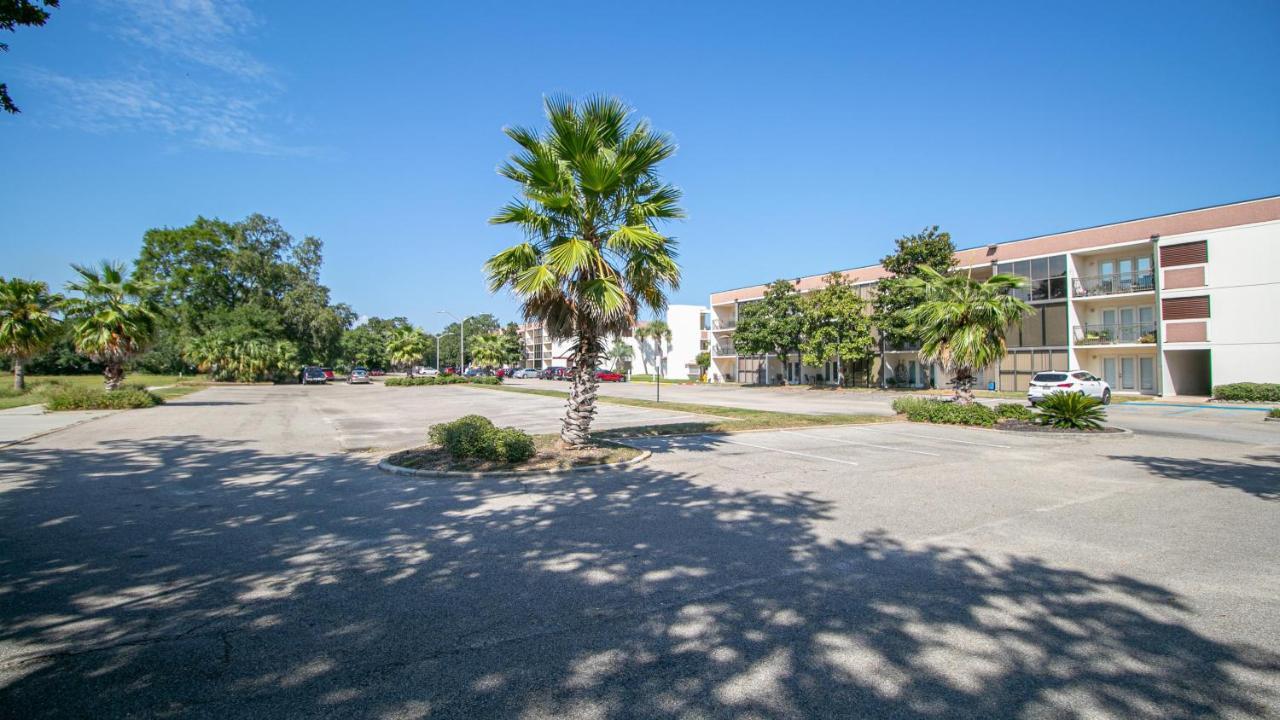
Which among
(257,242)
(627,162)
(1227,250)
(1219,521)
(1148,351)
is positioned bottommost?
(1219,521)

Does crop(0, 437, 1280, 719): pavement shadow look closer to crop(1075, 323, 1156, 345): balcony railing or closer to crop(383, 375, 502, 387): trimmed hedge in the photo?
crop(1075, 323, 1156, 345): balcony railing

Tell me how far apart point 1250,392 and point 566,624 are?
36.4m

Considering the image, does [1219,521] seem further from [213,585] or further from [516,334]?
[516,334]

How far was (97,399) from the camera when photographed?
22.0 metres

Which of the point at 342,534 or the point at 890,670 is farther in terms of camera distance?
the point at 342,534

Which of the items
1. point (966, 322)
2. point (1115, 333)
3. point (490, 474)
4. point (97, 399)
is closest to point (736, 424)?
point (966, 322)

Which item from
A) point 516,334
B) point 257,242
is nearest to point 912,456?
point 257,242

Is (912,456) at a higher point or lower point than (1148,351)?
lower

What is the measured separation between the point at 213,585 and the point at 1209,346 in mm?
41757

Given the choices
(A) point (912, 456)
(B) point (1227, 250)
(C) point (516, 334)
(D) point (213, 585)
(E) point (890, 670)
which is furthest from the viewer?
(C) point (516, 334)

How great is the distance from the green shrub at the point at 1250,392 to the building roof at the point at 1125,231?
8.53 meters

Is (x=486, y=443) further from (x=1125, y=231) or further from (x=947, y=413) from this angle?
(x=1125, y=231)

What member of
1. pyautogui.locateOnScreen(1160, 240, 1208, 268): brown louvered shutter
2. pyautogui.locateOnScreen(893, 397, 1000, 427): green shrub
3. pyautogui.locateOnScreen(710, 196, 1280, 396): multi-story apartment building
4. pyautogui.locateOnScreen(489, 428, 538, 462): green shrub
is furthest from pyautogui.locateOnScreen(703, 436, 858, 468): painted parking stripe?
pyautogui.locateOnScreen(1160, 240, 1208, 268): brown louvered shutter

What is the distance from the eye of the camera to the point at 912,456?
11.8m
